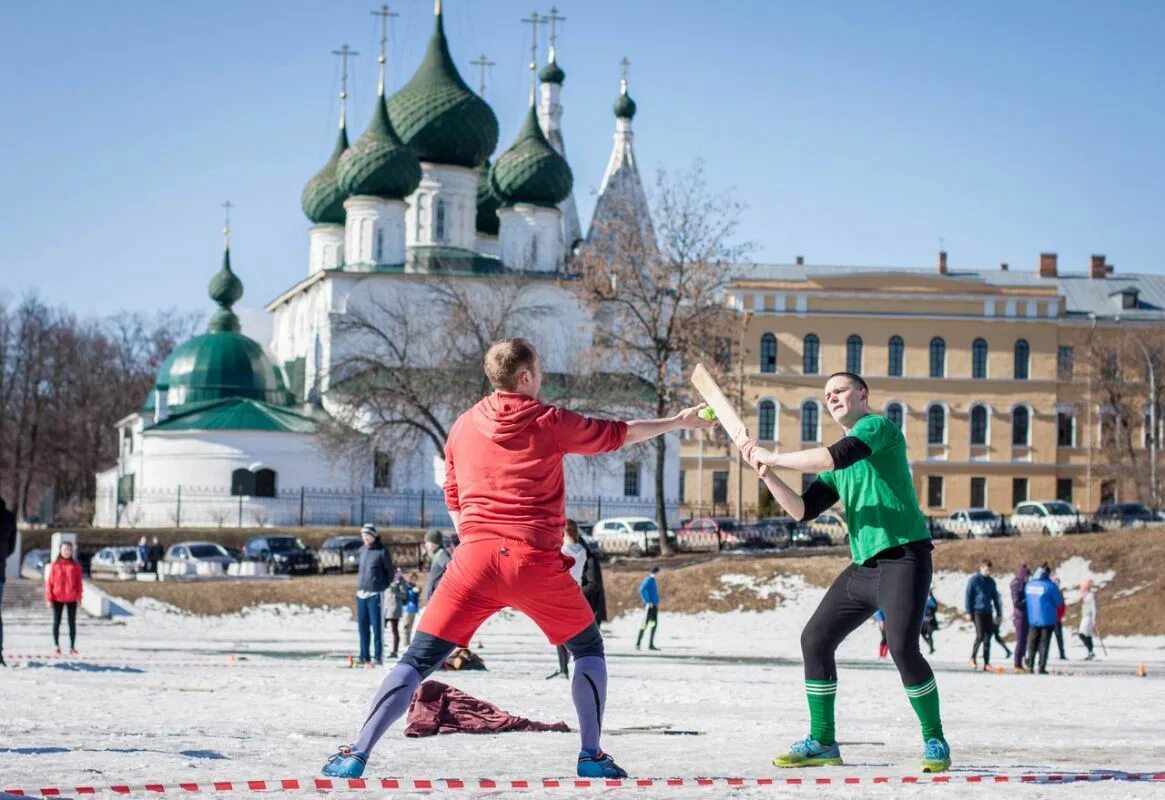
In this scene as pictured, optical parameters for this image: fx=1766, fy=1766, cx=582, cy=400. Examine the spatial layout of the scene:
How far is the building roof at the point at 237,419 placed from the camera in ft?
204

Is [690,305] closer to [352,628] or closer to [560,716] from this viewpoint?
[352,628]

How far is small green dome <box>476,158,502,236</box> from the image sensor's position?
72438mm

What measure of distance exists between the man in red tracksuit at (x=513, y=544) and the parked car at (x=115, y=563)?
135ft

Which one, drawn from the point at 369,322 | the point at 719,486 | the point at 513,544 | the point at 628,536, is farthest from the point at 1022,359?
Result: the point at 513,544

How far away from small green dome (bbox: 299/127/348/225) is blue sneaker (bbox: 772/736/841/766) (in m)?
63.6

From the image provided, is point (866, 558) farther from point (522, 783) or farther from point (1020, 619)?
point (1020, 619)

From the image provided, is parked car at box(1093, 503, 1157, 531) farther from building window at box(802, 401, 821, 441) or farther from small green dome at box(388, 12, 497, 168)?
small green dome at box(388, 12, 497, 168)

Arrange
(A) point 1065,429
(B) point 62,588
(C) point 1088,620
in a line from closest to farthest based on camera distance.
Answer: (B) point 62,588 < (C) point 1088,620 < (A) point 1065,429

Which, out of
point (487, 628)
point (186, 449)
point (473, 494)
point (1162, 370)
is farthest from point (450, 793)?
point (1162, 370)

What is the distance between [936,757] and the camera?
8172 mm

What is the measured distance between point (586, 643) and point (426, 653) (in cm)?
71

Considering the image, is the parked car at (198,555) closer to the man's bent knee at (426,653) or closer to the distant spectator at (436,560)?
the distant spectator at (436,560)

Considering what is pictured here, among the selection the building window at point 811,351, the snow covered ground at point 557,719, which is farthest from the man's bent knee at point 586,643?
the building window at point 811,351

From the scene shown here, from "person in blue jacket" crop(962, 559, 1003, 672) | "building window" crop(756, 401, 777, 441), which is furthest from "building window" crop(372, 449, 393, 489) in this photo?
"person in blue jacket" crop(962, 559, 1003, 672)
